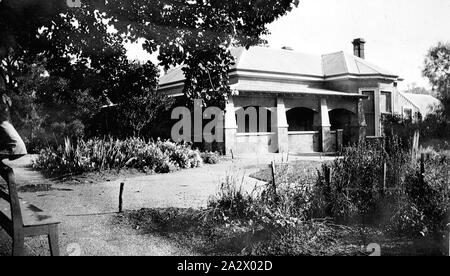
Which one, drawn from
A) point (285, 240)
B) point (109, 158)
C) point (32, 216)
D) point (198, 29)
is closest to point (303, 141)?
point (109, 158)

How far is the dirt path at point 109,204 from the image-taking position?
4395 mm

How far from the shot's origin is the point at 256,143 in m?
19.2

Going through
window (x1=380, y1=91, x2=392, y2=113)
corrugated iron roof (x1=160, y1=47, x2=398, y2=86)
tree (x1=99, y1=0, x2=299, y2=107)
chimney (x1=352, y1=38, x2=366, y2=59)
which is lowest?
tree (x1=99, y1=0, x2=299, y2=107)

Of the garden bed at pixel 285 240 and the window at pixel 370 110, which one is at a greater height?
the window at pixel 370 110

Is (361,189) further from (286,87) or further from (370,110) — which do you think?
(370,110)

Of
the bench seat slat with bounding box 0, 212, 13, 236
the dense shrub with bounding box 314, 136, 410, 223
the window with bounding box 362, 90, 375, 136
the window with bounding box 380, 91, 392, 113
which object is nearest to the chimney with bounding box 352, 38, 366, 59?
the window with bounding box 380, 91, 392, 113

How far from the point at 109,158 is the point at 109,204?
447 centimetres

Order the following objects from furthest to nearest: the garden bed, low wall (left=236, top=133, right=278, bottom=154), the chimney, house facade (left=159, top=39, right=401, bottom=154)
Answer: the chimney
house facade (left=159, top=39, right=401, bottom=154)
low wall (left=236, top=133, right=278, bottom=154)
the garden bed

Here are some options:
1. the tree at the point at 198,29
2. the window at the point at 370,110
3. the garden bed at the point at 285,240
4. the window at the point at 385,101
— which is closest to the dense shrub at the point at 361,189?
the garden bed at the point at 285,240

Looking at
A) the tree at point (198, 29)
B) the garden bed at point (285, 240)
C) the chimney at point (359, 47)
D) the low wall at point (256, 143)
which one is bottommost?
the garden bed at point (285, 240)

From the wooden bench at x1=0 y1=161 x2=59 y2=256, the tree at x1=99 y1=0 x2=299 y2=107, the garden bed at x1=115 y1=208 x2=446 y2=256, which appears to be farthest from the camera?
the tree at x1=99 y1=0 x2=299 y2=107

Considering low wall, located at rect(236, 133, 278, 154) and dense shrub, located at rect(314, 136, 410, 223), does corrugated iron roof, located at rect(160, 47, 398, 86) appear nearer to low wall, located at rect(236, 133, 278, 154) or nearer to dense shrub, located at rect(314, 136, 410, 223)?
low wall, located at rect(236, 133, 278, 154)

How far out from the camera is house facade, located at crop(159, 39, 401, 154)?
756 inches

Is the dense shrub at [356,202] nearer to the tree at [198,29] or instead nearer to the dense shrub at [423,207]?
the dense shrub at [423,207]
